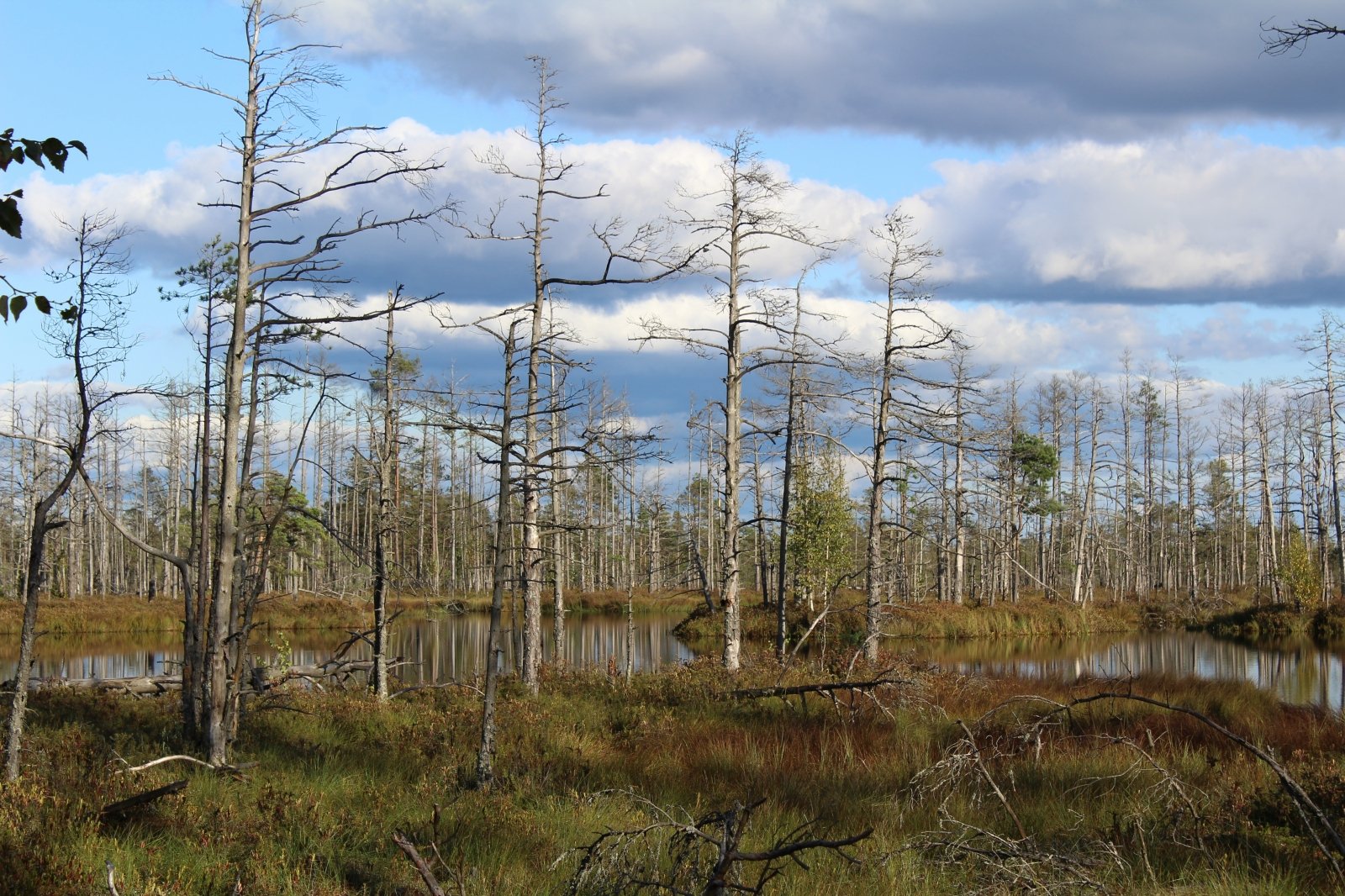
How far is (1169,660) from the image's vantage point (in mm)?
29625

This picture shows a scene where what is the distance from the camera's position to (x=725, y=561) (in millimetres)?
17594

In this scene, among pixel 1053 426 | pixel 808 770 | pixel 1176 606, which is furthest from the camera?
pixel 1053 426

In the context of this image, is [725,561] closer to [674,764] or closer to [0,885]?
[674,764]

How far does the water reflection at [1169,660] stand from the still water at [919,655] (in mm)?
38

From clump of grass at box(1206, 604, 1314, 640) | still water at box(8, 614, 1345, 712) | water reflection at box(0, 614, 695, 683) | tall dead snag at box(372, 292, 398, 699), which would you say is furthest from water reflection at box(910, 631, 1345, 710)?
tall dead snag at box(372, 292, 398, 699)

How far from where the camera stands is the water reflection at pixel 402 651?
1089 inches

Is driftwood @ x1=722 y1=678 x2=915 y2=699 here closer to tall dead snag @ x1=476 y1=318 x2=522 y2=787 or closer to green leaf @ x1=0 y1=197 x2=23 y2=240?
tall dead snag @ x1=476 y1=318 x2=522 y2=787

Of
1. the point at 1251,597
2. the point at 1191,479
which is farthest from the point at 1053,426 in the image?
the point at 1251,597

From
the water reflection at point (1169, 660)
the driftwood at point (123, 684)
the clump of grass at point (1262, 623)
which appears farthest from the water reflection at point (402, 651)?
the clump of grass at point (1262, 623)

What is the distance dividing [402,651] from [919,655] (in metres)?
18.2

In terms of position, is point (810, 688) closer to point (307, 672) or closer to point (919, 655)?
point (307, 672)

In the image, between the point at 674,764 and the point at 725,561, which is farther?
the point at 725,561

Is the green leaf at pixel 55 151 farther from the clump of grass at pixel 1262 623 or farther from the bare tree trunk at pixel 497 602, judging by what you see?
the clump of grass at pixel 1262 623

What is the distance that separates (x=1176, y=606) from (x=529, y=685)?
40.3 metres
